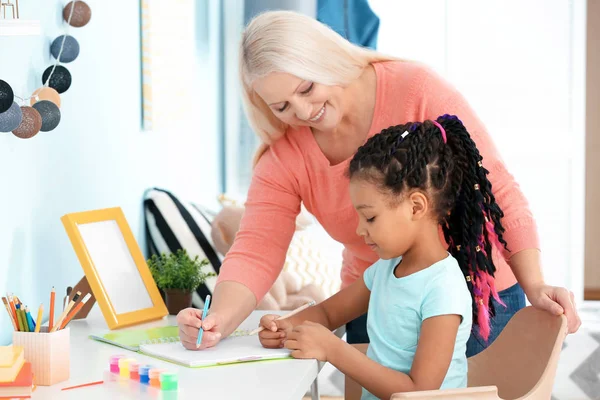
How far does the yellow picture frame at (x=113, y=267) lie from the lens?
5.00 ft

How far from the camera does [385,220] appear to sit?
4.00 ft

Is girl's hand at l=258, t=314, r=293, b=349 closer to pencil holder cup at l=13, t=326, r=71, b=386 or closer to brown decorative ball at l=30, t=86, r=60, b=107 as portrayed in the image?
pencil holder cup at l=13, t=326, r=71, b=386

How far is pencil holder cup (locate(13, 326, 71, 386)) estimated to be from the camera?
3.57ft

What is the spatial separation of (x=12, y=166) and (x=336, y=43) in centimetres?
63

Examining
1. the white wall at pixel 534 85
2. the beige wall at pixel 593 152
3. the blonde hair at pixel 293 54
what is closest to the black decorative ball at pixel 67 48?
the blonde hair at pixel 293 54

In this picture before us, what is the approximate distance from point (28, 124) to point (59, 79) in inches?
7.8

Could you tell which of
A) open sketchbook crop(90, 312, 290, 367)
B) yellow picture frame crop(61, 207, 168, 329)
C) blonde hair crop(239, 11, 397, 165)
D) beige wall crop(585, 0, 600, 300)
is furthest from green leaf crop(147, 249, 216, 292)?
beige wall crop(585, 0, 600, 300)

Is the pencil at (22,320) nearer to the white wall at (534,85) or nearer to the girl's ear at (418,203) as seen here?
the girl's ear at (418,203)

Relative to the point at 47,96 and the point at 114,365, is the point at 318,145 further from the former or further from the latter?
the point at 114,365

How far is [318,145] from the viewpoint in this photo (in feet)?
5.16

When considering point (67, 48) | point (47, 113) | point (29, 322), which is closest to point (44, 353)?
point (29, 322)

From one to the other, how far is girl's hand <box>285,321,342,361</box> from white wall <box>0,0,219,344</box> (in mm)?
522

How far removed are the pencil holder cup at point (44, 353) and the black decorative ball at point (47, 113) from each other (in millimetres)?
439

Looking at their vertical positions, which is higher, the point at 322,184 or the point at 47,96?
the point at 47,96
